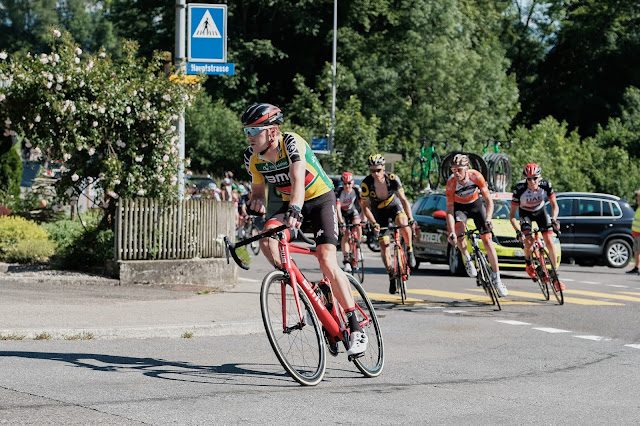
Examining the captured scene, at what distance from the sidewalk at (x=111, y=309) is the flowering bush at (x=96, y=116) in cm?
161

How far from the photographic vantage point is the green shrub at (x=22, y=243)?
1597 cm

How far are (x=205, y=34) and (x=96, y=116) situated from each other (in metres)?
2.28

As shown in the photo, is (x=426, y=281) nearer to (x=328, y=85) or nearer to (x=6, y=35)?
(x=328, y=85)

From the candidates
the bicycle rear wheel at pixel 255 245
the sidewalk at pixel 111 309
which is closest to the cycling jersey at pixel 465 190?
the sidewalk at pixel 111 309

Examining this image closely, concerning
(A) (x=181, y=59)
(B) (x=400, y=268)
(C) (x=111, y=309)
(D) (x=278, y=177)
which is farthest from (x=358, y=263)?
(D) (x=278, y=177)

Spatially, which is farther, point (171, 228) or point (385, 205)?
point (171, 228)

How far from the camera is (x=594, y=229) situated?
24.9 meters

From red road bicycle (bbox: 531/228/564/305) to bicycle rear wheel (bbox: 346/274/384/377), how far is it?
6862mm

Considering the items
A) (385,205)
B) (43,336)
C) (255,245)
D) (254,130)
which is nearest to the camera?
(254,130)

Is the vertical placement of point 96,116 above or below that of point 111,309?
above

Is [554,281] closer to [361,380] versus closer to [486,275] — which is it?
[486,275]

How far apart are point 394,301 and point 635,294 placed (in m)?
4.64

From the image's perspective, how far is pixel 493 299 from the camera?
45.2ft

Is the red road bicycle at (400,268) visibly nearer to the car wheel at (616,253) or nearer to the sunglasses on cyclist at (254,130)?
the sunglasses on cyclist at (254,130)
